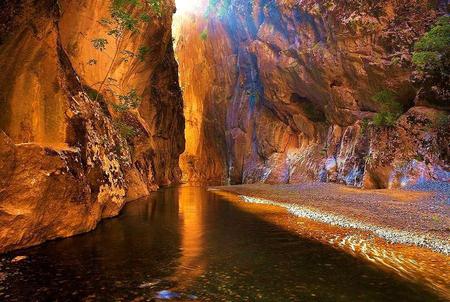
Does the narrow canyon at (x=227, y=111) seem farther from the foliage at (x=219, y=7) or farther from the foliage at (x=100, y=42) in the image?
the foliage at (x=100, y=42)

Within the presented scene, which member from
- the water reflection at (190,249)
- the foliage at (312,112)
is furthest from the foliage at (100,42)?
the foliage at (312,112)

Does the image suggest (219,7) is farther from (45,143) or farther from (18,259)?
(18,259)

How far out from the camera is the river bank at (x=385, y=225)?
7508 millimetres

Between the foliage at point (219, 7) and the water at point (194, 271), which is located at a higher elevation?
the foliage at point (219, 7)

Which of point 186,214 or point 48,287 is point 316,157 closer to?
point 186,214

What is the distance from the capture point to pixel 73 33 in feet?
64.5

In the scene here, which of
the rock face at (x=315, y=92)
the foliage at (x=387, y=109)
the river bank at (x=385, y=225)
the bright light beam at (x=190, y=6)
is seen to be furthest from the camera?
the bright light beam at (x=190, y=6)

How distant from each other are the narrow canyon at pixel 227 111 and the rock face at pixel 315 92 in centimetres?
13

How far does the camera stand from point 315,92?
107 feet

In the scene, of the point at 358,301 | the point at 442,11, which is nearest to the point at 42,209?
the point at 358,301

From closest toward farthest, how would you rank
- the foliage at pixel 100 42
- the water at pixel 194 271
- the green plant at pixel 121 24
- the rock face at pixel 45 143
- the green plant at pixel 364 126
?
the water at pixel 194 271 < the rock face at pixel 45 143 < the foliage at pixel 100 42 < the green plant at pixel 121 24 < the green plant at pixel 364 126

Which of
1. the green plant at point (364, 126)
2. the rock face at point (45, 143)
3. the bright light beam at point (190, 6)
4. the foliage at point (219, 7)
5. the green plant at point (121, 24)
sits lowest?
the rock face at point (45, 143)

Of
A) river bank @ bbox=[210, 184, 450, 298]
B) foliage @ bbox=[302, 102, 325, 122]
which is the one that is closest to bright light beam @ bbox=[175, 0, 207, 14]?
foliage @ bbox=[302, 102, 325, 122]

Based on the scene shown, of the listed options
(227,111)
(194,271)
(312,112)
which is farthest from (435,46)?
(227,111)
